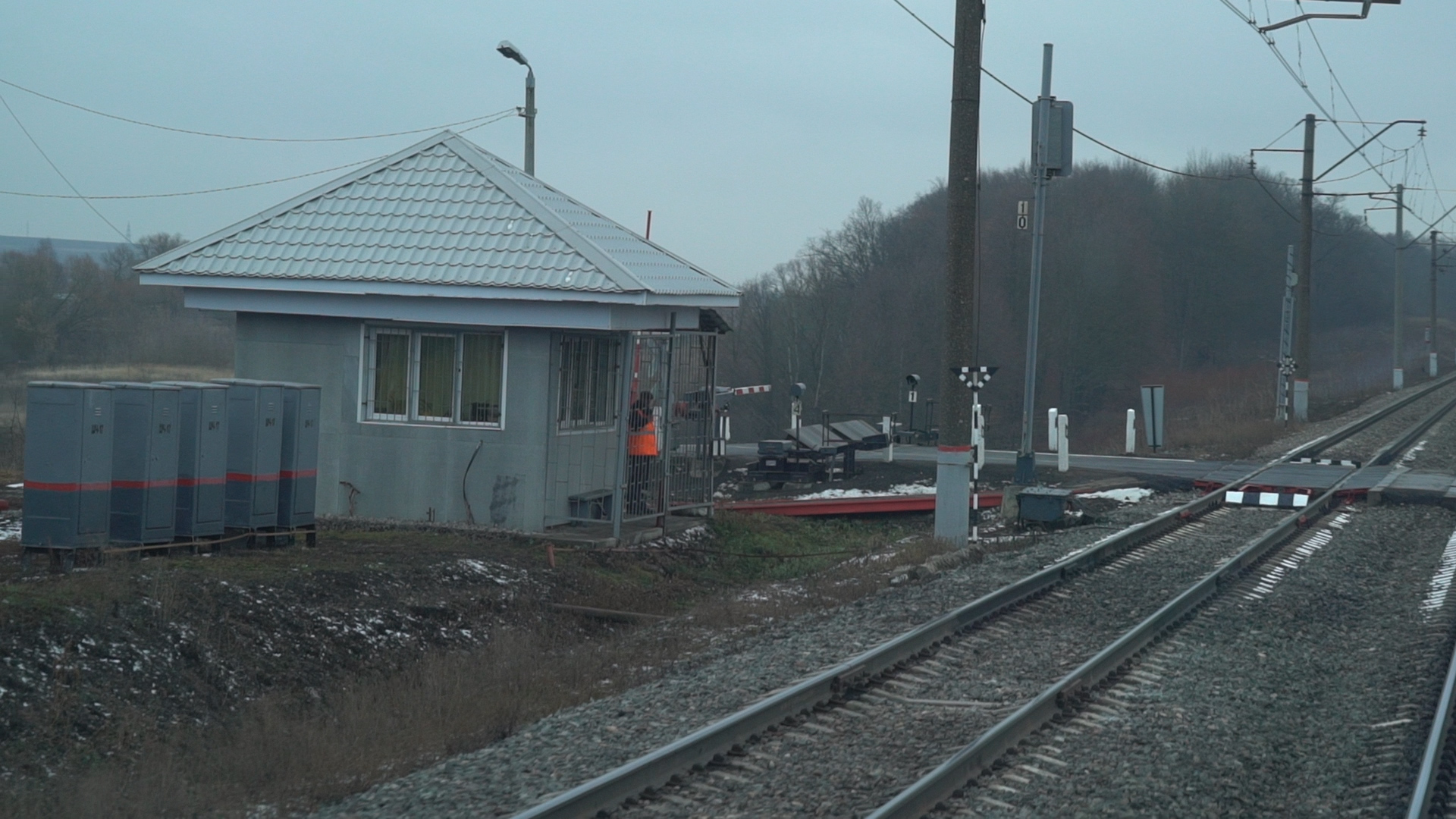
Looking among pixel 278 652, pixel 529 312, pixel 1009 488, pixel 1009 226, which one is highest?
pixel 1009 226

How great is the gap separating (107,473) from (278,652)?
7.44 feet

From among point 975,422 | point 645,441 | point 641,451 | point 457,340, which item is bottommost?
point 641,451

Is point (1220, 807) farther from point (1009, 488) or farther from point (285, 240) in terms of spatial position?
point (285, 240)

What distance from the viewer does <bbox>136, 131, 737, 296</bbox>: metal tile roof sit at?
14.5 m

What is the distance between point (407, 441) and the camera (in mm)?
14820

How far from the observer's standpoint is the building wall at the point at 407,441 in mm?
14492

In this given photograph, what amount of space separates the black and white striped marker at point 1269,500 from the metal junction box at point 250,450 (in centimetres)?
1303

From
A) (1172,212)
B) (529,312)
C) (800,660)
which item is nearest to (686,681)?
(800,660)

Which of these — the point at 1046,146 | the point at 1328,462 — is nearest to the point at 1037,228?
the point at 1046,146

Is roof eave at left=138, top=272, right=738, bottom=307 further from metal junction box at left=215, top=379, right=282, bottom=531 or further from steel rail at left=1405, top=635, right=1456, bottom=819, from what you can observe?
steel rail at left=1405, top=635, right=1456, bottom=819

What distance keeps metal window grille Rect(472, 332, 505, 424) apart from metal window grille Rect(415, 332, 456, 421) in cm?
16

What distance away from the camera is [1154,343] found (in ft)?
241

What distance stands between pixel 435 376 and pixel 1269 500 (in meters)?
11.5

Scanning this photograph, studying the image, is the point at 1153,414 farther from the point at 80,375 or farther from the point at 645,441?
the point at 80,375
